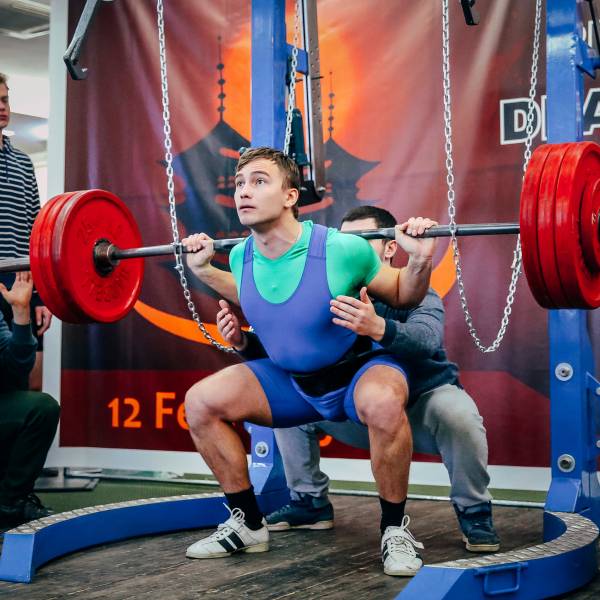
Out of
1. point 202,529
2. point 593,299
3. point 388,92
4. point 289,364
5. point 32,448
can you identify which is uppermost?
point 388,92

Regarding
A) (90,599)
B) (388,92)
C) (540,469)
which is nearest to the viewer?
(90,599)

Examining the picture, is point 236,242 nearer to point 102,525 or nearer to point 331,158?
point 102,525

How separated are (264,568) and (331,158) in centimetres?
221

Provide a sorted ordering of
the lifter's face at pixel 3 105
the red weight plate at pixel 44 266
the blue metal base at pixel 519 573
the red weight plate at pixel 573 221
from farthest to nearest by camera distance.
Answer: the lifter's face at pixel 3 105 → the red weight plate at pixel 44 266 → the red weight plate at pixel 573 221 → the blue metal base at pixel 519 573

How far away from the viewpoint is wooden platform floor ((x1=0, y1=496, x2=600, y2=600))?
7.35 feet

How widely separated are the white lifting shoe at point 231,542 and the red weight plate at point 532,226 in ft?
3.58

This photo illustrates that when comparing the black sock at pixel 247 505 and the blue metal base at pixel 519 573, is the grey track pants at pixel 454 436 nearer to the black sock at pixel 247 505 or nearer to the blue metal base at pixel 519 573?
the blue metal base at pixel 519 573

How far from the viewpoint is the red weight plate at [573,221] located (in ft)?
7.24

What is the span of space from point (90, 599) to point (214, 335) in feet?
7.37

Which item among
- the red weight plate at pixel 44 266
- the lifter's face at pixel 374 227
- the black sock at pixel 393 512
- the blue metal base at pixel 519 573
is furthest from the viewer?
the lifter's face at pixel 374 227

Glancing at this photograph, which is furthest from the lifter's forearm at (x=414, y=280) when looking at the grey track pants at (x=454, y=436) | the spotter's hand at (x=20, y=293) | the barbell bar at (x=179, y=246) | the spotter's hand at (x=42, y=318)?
the spotter's hand at (x=42, y=318)

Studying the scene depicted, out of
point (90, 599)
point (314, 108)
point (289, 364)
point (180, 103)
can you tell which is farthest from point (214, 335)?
point (90, 599)

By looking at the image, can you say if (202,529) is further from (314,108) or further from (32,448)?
(314,108)

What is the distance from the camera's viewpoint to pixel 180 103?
4.50 meters
